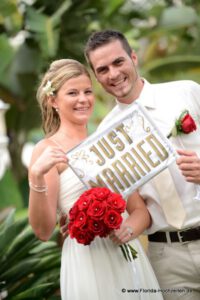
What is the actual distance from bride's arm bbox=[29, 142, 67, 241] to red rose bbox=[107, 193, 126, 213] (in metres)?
0.27

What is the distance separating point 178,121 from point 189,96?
27cm

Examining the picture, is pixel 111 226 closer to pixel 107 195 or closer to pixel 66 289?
pixel 107 195

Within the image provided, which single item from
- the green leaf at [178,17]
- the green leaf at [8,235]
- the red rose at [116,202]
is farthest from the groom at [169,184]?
the green leaf at [178,17]

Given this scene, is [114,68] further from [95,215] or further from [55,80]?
[95,215]

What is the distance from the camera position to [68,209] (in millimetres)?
2793

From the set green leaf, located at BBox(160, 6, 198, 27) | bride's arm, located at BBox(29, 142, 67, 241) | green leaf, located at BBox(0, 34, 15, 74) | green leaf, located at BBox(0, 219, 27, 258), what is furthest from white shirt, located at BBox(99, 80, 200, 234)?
green leaf, located at BBox(160, 6, 198, 27)

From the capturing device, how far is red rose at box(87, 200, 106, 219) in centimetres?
255

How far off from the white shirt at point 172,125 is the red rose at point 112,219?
0.45 metres

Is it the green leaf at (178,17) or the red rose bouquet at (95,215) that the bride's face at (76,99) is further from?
the green leaf at (178,17)

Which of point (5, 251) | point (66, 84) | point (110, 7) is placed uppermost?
point (110, 7)

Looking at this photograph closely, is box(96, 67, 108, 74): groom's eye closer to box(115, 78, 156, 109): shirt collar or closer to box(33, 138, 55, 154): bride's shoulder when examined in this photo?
box(115, 78, 156, 109): shirt collar

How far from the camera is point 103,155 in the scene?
2.69 meters

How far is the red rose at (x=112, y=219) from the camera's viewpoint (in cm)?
256

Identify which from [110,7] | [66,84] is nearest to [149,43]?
[110,7]
